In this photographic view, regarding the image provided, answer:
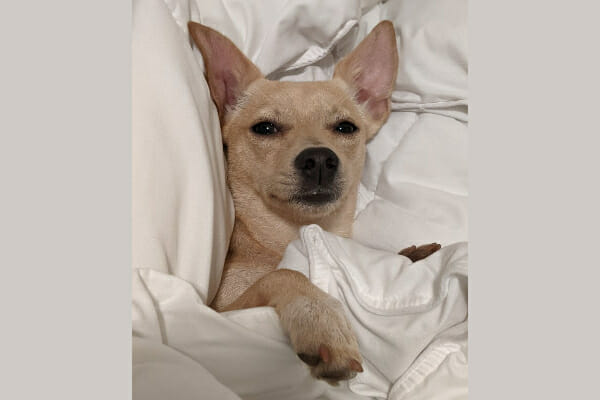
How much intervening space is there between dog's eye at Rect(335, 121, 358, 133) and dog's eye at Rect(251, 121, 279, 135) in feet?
0.92

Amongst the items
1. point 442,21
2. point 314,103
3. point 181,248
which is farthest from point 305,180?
point 442,21

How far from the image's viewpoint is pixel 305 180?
2100mm

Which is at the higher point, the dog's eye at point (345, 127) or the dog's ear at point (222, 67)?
the dog's ear at point (222, 67)

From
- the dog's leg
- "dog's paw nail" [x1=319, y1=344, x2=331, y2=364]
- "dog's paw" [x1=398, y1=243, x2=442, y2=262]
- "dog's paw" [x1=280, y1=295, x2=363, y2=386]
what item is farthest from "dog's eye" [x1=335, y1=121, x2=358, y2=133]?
"dog's paw nail" [x1=319, y1=344, x2=331, y2=364]

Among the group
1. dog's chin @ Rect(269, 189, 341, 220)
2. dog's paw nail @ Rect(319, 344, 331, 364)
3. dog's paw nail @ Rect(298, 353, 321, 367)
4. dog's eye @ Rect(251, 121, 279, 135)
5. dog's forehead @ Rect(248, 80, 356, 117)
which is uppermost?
dog's forehead @ Rect(248, 80, 356, 117)

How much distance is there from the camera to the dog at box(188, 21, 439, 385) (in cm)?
213

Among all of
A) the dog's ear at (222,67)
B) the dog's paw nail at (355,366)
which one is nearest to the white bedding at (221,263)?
the dog's ear at (222,67)

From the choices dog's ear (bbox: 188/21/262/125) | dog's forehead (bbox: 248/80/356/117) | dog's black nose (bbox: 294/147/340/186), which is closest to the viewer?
dog's black nose (bbox: 294/147/340/186)

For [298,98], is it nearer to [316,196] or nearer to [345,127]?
[345,127]

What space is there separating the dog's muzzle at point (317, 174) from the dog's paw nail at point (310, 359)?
79 centimetres

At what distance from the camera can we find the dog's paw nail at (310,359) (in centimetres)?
145

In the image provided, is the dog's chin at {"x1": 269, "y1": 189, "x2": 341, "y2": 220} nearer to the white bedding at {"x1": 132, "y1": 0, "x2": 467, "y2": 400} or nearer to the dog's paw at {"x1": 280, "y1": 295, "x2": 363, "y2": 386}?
the white bedding at {"x1": 132, "y1": 0, "x2": 467, "y2": 400}

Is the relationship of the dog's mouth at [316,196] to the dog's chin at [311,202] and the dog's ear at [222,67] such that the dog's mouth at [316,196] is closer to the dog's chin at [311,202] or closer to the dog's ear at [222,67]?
the dog's chin at [311,202]

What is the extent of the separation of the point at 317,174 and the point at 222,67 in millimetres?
658
